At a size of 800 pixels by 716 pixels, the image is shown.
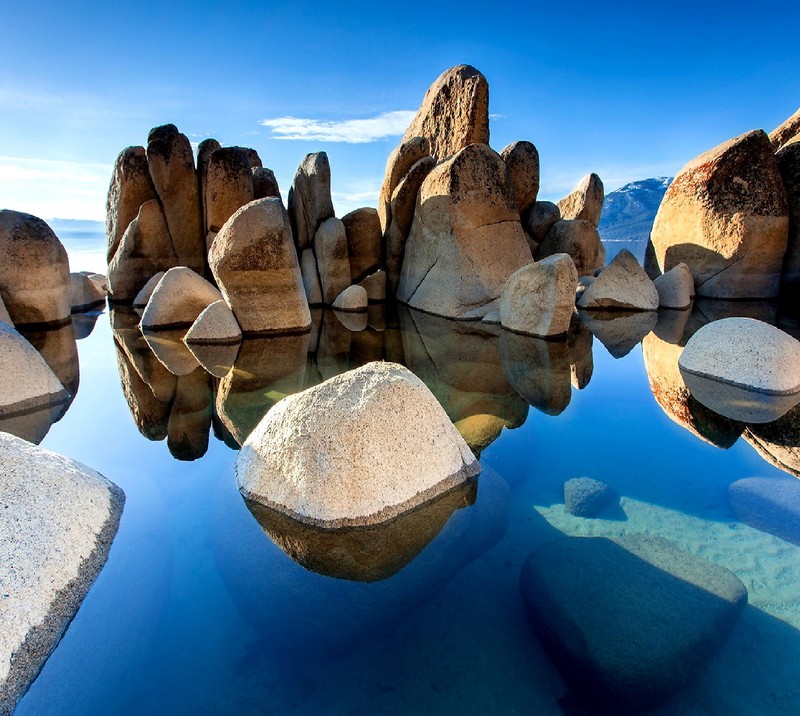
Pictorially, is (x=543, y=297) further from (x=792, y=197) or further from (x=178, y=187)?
(x=178, y=187)

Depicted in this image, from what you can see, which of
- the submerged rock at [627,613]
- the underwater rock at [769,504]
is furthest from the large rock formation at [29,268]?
the underwater rock at [769,504]

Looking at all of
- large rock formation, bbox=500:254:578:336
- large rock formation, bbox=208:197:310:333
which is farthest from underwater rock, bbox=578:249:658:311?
large rock formation, bbox=208:197:310:333

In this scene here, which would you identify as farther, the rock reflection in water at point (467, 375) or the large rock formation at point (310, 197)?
the large rock formation at point (310, 197)

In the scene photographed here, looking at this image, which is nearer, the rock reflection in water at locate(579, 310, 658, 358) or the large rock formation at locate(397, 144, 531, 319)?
the rock reflection in water at locate(579, 310, 658, 358)

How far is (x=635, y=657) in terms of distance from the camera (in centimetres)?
193

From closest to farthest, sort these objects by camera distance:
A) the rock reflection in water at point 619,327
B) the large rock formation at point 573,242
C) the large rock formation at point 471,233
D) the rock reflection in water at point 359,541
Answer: the rock reflection in water at point 359,541, the rock reflection in water at point 619,327, the large rock formation at point 471,233, the large rock formation at point 573,242

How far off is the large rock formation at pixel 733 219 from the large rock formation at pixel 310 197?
332 inches

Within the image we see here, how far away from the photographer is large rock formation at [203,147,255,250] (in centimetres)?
1132

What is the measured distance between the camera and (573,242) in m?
12.8

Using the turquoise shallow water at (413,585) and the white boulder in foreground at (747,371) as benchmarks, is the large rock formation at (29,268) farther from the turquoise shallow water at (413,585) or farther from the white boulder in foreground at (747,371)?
the white boulder in foreground at (747,371)

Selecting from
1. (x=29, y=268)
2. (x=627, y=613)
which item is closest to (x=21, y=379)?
(x=29, y=268)

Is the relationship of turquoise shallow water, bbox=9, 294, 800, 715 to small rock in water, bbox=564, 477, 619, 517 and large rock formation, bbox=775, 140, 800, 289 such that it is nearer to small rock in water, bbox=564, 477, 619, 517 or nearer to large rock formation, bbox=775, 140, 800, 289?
small rock in water, bbox=564, 477, 619, 517

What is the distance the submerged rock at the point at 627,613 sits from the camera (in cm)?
186

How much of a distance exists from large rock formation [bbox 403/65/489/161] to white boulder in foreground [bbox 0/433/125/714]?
407 inches
